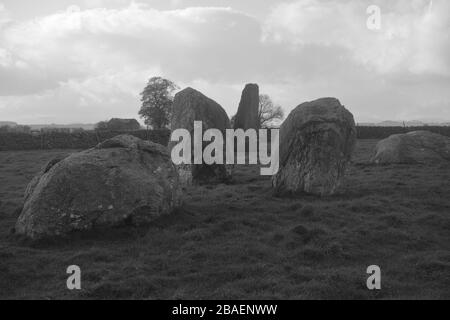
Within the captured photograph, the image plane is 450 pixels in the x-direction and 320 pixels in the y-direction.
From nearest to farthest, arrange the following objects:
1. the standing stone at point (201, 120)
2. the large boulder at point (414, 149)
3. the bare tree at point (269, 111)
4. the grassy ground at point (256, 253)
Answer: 1. the grassy ground at point (256, 253)
2. the standing stone at point (201, 120)
3. the large boulder at point (414, 149)
4. the bare tree at point (269, 111)

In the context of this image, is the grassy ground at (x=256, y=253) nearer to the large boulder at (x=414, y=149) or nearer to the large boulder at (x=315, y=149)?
the large boulder at (x=315, y=149)

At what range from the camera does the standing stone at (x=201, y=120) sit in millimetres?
19016

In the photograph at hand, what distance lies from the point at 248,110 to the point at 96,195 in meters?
20.8

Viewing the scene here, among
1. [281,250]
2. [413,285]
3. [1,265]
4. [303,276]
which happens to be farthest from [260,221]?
[1,265]

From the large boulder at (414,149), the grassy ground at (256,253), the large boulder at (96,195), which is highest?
the large boulder at (414,149)

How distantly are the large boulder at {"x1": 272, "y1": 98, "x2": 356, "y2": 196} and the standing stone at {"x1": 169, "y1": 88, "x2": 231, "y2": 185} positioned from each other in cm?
312

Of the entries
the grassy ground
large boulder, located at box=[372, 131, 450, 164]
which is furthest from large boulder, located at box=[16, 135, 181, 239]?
large boulder, located at box=[372, 131, 450, 164]

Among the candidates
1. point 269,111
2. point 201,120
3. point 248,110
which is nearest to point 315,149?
point 201,120

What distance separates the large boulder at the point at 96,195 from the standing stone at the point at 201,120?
20.4ft

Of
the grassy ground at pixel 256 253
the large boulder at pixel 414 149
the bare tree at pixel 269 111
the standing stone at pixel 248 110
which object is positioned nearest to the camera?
the grassy ground at pixel 256 253

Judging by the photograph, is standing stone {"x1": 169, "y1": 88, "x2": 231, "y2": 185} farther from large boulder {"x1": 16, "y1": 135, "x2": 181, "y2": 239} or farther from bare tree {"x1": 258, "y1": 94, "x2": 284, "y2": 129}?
bare tree {"x1": 258, "y1": 94, "x2": 284, "y2": 129}

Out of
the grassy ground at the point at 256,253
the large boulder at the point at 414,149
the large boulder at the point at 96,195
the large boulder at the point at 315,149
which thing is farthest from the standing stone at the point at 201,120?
the large boulder at the point at 414,149

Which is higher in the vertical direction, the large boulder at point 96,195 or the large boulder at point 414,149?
the large boulder at point 414,149

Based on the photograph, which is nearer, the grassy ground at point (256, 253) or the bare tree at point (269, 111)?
the grassy ground at point (256, 253)
